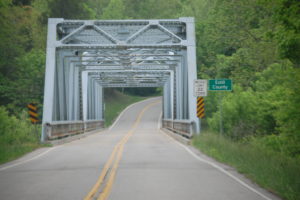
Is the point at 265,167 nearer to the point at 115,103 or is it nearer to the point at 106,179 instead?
the point at 106,179

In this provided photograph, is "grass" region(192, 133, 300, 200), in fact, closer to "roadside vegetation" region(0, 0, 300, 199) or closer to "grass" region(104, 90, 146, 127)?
"roadside vegetation" region(0, 0, 300, 199)

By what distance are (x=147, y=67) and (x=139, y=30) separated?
13721 millimetres

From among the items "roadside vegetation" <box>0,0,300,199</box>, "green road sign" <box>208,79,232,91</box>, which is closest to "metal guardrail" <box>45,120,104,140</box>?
"roadside vegetation" <box>0,0,300,199</box>

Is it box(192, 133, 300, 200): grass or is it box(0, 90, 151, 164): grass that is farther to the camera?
box(0, 90, 151, 164): grass

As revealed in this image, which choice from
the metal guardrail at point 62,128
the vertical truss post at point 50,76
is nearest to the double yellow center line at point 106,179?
the metal guardrail at point 62,128

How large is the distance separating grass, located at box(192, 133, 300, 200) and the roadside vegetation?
2.5 inches

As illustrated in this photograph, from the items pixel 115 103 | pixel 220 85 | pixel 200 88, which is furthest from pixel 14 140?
pixel 115 103

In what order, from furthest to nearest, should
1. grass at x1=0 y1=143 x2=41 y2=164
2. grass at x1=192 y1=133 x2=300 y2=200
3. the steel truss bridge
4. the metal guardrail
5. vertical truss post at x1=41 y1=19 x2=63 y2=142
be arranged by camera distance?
the steel truss bridge < vertical truss post at x1=41 y1=19 x2=63 y2=142 < the metal guardrail < grass at x1=0 y1=143 x2=41 y2=164 < grass at x1=192 y1=133 x2=300 y2=200

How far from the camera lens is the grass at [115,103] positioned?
68.1 m

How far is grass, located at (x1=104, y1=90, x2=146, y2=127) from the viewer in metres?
68.1

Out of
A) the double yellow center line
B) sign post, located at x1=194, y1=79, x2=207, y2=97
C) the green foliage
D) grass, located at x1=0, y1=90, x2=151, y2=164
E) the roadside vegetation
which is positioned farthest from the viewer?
sign post, located at x1=194, y1=79, x2=207, y2=97

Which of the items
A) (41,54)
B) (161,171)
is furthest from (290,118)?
(41,54)

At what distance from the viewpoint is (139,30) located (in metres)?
22.7

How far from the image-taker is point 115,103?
258ft
